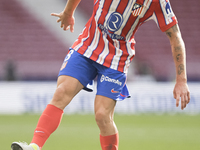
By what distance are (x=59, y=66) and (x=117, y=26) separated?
803 cm

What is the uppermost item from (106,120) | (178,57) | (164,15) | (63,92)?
(164,15)

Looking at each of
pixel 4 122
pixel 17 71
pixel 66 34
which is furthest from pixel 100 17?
pixel 66 34

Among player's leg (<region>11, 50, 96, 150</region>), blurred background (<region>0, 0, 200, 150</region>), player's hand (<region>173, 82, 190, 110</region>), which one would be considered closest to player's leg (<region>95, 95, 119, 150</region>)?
player's leg (<region>11, 50, 96, 150</region>)

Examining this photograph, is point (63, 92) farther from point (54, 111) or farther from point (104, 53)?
point (104, 53)

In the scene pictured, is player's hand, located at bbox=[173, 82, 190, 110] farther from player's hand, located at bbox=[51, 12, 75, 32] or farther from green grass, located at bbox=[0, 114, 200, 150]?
green grass, located at bbox=[0, 114, 200, 150]

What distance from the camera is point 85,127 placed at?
7129 millimetres

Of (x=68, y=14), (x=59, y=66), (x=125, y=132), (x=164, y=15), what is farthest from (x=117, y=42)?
(x=59, y=66)

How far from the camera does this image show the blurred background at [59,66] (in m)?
8.16

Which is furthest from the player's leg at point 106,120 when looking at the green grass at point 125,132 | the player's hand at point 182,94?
the green grass at point 125,132

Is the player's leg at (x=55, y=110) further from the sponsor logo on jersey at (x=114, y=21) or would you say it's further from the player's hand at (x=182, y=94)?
the player's hand at (x=182, y=94)

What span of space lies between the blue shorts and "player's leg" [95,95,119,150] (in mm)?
58

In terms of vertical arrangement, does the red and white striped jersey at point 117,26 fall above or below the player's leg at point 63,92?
above

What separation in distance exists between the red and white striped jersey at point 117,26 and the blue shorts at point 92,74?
0.06 meters

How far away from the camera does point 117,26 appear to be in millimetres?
3279
